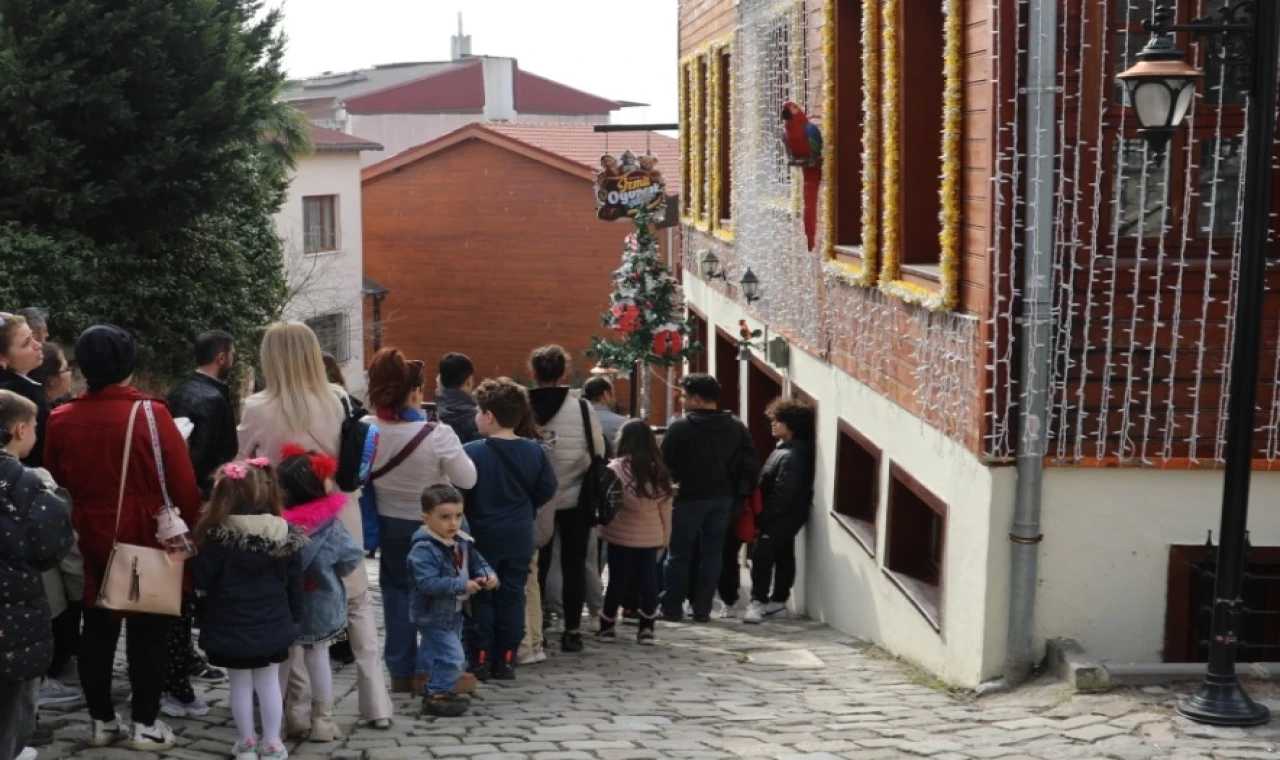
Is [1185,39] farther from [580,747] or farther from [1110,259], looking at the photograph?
[580,747]

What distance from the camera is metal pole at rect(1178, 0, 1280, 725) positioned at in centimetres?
655

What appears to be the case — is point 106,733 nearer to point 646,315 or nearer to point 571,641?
point 571,641

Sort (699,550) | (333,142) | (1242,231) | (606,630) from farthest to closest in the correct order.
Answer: (333,142)
(699,550)
(606,630)
(1242,231)

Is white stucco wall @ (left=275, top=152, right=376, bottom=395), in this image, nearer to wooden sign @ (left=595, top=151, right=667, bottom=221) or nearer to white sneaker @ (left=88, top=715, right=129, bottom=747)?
wooden sign @ (left=595, top=151, right=667, bottom=221)

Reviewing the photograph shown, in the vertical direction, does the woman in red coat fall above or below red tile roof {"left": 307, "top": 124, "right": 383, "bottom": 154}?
below

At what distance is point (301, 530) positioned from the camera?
255 inches

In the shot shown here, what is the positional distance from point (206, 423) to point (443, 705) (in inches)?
66.0

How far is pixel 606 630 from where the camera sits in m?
10.5

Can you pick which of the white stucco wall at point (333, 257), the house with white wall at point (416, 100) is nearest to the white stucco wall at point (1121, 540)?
the white stucco wall at point (333, 257)

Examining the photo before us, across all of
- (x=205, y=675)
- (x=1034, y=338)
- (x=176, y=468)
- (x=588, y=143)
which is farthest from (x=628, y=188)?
(x=588, y=143)

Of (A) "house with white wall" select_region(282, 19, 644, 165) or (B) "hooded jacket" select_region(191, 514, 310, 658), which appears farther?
(A) "house with white wall" select_region(282, 19, 644, 165)

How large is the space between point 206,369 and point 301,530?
5.17 ft

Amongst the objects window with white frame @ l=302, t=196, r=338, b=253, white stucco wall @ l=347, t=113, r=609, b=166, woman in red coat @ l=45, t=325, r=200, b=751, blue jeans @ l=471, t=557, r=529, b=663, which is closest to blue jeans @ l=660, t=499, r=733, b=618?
blue jeans @ l=471, t=557, r=529, b=663

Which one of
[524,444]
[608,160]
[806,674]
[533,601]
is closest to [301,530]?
[524,444]
